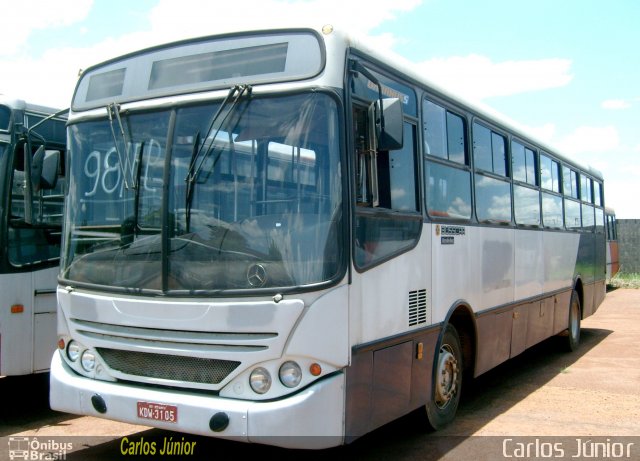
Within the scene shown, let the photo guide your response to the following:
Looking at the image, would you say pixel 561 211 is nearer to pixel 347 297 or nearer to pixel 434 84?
pixel 434 84

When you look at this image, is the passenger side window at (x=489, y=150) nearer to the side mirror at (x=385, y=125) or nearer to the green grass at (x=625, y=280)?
the side mirror at (x=385, y=125)

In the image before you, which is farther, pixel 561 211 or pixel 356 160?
pixel 561 211

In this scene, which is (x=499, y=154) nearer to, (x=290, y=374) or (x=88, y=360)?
(x=290, y=374)

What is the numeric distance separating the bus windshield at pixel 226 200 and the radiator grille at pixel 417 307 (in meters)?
1.30

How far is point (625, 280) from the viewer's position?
3053 centimetres

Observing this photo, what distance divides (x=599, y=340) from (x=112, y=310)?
10.6m

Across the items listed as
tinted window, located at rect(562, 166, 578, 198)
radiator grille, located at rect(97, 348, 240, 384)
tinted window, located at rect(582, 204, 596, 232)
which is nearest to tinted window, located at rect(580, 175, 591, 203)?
tinted window, located at rect(582, 204, 596, 232)

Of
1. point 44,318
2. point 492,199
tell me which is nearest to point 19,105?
point 44,318

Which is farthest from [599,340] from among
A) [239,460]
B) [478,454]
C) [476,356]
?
[239,460]

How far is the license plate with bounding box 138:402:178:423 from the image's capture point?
473 centimetres

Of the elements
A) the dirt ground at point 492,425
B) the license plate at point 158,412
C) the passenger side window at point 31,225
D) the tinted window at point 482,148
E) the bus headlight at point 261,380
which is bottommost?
the dirt ground at point 492,425

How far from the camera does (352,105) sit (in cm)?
493

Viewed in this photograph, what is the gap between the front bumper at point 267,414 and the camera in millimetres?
4473

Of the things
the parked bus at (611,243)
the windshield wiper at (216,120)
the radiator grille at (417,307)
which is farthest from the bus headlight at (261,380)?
the parked bus at (611,243)
